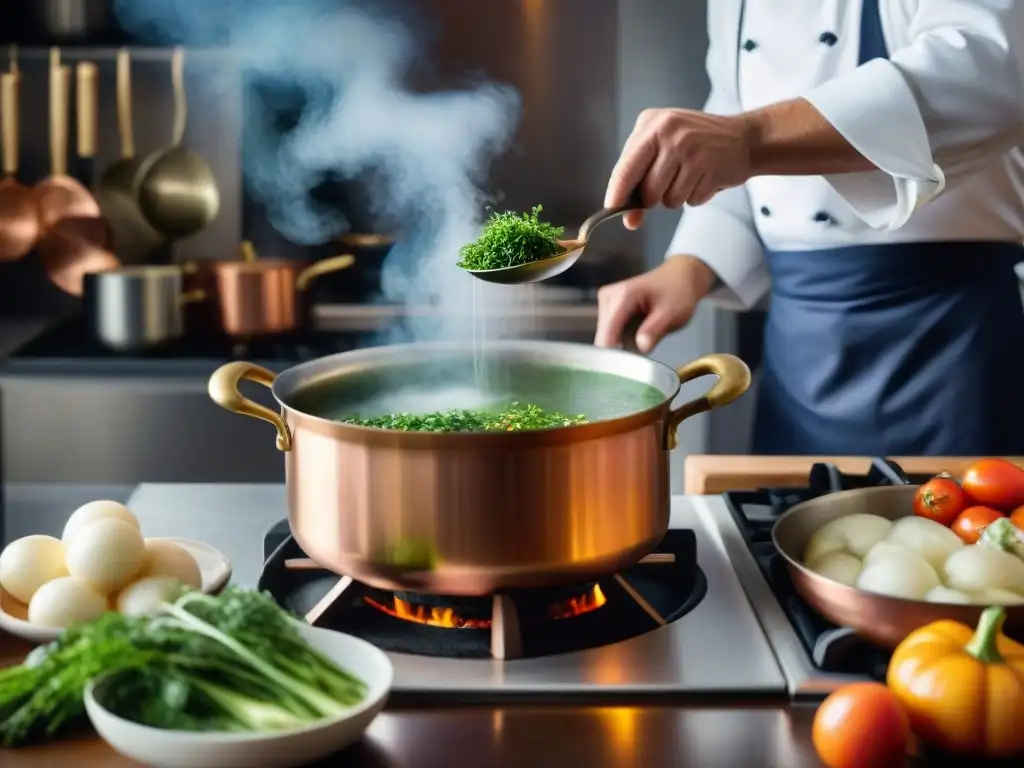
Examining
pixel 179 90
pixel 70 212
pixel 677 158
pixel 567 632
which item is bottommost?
pixel 567 632

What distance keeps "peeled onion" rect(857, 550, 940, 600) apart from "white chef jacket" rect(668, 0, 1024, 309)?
0.56m

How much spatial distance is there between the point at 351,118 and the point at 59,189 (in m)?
0.65

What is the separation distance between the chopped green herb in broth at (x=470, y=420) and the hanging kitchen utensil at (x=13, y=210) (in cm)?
190

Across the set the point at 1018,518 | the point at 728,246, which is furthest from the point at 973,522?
the point at 728,246

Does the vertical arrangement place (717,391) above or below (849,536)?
above

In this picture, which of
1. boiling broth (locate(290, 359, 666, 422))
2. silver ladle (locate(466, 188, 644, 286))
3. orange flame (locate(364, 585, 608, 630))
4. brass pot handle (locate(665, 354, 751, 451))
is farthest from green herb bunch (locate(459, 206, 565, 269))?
orange flame (locate(364, 585, 608, 630))

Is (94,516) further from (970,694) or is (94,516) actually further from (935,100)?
(935,100)

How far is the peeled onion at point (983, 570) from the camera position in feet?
3.00

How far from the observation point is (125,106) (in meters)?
2.80

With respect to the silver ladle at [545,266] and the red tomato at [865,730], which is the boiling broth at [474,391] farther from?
the red tomato at [865,730]

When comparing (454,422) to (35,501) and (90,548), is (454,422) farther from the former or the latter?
(35,501)

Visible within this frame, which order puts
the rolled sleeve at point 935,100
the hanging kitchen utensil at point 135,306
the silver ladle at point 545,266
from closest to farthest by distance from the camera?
the silver ladle at point 545,266
the rolled sleeve at point 935,100
the hanging kitchen utensil at point 135,306

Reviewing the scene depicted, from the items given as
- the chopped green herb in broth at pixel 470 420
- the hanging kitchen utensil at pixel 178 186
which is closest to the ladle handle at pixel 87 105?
the hanging kitchen utensil at pixel 178 186

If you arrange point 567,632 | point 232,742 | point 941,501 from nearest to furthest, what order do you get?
point 232,742
point 567,632
point 941,501
